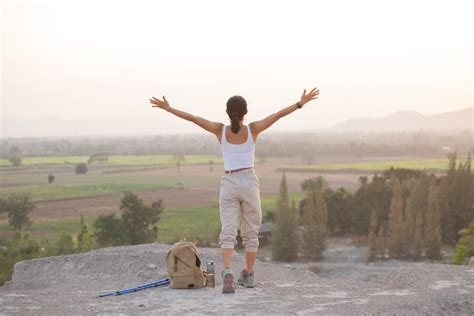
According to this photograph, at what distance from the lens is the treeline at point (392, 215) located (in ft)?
155

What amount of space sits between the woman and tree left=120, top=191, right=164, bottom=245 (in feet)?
111

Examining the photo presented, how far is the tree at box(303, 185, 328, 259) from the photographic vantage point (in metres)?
48.9

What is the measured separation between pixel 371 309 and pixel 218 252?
643 centimetres

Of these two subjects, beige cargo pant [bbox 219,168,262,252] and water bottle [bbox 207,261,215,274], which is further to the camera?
water bottle [bbox 207,261,215,274]

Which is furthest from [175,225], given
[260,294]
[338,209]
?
[260,294]

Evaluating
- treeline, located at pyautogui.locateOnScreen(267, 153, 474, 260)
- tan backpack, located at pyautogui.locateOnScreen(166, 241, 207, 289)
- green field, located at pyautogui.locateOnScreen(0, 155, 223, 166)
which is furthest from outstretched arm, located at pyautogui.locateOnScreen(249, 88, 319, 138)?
green field, located at pyautogui.locateOnScreen(0, 155, 223, 166)

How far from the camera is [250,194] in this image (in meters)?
9.22

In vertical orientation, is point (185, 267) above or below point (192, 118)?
below

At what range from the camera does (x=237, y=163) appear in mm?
9156

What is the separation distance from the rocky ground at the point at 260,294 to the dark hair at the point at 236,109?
90.1 inches

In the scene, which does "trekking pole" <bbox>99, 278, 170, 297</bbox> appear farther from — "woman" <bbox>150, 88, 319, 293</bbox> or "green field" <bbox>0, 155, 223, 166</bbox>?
"green field" <bbox>0, 155, 223, 166</bbox>

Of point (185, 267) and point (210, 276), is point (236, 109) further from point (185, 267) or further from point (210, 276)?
point (210, 276)

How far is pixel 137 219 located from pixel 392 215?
1671cm

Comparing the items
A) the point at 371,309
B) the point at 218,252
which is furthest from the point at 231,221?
the point at 218,252
